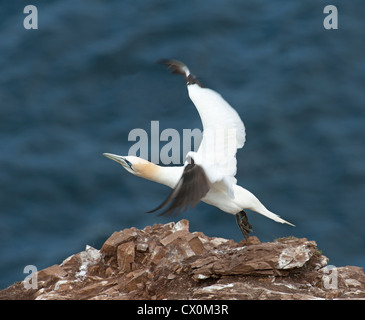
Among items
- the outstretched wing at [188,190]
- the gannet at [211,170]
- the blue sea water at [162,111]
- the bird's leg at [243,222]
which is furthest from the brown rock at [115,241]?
the blue sea water at [162,111]

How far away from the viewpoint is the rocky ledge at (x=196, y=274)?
9242mm

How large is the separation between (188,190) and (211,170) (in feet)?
1.86

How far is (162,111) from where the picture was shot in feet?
59.2

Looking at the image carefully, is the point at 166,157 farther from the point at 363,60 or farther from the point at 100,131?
the point at 363,60

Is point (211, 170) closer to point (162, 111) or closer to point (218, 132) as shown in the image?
point (218, 132)

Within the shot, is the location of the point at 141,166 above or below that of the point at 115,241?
above

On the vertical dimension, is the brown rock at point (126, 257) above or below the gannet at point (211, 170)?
below

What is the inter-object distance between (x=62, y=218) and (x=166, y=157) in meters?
2.64

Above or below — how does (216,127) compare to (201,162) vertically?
above

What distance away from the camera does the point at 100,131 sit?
1778 cm

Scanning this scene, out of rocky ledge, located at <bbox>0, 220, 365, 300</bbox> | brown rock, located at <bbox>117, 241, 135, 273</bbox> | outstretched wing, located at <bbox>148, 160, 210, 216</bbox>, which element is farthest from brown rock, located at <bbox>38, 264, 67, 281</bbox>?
outstretched wing, located at <bbox>148, 160, 210, 216</bbox>

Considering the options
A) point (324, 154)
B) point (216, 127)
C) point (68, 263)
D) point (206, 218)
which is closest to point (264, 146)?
point (324, 154)

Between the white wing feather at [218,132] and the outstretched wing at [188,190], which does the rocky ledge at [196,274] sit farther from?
the white wing feather at [218,132]

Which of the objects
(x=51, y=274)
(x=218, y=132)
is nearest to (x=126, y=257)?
(x=51, y=274)
